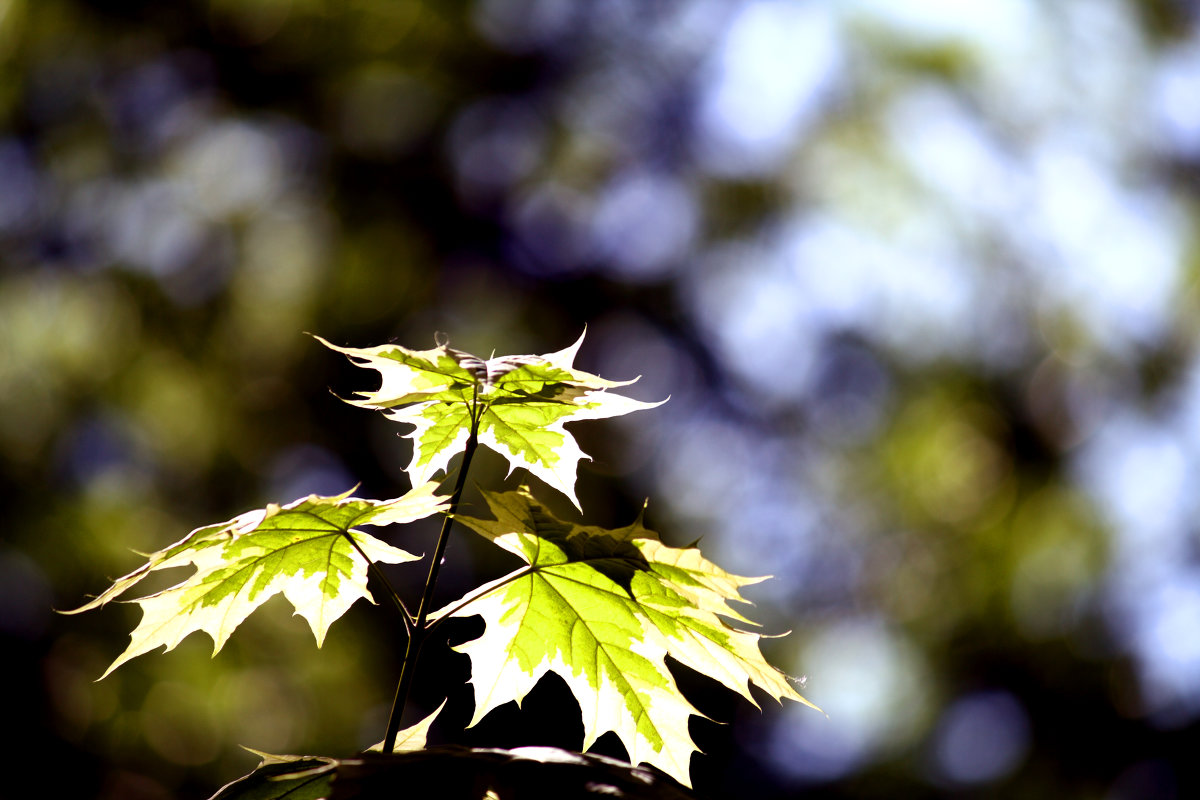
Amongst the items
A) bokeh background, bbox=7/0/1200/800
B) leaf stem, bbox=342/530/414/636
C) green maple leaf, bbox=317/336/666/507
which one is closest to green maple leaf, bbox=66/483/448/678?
leaf stem, bbox=342/530/414/636

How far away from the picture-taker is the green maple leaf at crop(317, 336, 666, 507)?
118 centimetres

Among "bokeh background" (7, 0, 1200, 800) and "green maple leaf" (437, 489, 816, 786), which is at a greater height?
"green maple leaf" (437, 489, 816, 786)

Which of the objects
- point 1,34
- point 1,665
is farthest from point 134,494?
point 1,34

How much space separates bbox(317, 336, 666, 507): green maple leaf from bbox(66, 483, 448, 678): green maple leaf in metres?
0.14

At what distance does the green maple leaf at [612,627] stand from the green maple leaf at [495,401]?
4.0 inches

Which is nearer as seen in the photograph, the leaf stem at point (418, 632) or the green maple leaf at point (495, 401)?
the leaf stem at point (418, 632)

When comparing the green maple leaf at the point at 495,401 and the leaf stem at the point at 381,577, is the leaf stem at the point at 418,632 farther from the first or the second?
the green maple leaf at the point at 495,401

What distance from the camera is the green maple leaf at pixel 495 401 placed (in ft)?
3.86

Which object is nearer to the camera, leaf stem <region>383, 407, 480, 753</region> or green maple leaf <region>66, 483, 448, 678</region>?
leaf stem <region>383, 407, 480, 753</region>

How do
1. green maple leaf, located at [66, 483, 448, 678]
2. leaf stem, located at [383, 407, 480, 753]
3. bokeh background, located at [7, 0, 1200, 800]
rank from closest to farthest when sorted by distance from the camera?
leaf stem, located at [383, 407, 480, 753] < green maple leaf, located at [66, 483, 448, 678] < bokeh background, located at [7, 0, 1200, 800]

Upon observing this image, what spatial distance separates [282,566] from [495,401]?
1.39 ft

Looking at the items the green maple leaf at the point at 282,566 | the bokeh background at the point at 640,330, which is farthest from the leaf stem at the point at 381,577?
the bokeh background at the point at 640,330

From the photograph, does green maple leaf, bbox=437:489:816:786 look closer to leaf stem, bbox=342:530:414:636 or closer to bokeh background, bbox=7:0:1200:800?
leaf stem, bbox=342:530:414:636

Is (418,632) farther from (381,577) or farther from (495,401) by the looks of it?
(495,401)
